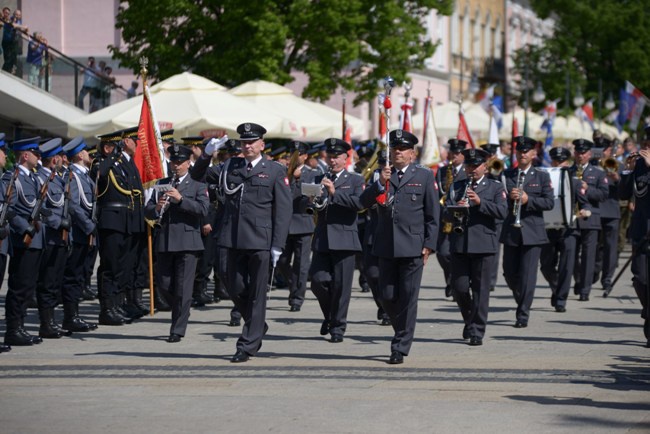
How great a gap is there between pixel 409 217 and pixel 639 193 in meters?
2.53

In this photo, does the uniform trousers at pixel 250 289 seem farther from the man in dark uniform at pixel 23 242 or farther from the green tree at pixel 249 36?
the green tree at pixel 249 36

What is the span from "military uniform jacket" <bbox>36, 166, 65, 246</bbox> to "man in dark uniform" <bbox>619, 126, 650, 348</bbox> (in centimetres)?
540

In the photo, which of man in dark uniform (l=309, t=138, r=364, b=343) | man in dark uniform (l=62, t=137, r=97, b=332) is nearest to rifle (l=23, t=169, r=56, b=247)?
man in dark uniform (l=62, t=137, r=97, b=332)

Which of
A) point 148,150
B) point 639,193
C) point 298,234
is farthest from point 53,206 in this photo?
point 639,193

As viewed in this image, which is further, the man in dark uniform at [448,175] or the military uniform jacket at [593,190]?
the military uniform jacket at [593,190]

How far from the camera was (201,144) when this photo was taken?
17.9 metres

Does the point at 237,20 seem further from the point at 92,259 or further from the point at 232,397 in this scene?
the point at 232,397

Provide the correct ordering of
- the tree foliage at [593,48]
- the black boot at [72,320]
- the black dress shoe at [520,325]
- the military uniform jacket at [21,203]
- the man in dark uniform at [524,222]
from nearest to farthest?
the military uniform jacket at [21,203]
the black boot at [72,320]
the black dress shoe at [520,325]
the man in dark uniform at [524,222]
the tree foliage at [593,48]

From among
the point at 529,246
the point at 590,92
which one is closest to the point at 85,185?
the point at 529,246

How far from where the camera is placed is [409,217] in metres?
12.7

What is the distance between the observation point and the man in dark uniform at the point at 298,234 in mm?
17625

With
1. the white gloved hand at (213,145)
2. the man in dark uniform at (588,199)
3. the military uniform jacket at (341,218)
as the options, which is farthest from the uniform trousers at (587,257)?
the white gloved hand at (213,145)

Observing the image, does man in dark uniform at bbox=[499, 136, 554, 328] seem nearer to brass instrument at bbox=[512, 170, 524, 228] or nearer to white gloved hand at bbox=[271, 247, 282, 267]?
brass instrument at bbox=[512, 170, 524, 228]

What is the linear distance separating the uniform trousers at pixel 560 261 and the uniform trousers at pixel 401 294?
496 cm
